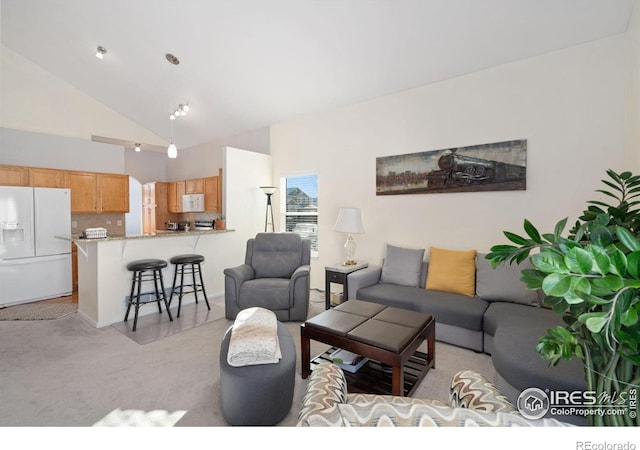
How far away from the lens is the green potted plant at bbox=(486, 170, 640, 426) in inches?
24.1

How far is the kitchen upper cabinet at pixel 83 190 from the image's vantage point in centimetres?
523

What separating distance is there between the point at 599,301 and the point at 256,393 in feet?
5.37

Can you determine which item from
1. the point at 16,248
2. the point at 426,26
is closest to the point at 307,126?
the point at 426,26

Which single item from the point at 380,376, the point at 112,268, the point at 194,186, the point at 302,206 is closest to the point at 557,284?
the point at 380,376

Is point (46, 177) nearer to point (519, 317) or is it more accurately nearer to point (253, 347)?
point (253, 347)

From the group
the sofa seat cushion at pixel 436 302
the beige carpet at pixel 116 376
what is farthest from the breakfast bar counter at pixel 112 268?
the sofa seat cushion at pixel 436 302

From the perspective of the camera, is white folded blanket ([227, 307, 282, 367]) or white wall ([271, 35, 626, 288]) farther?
white wall ([271, 35, 626, 288])

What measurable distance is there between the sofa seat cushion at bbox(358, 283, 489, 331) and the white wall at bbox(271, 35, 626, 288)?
736 mm

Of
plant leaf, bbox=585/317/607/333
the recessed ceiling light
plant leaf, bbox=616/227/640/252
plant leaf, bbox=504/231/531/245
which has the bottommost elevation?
plant leaf, bbox=585/317/607/333

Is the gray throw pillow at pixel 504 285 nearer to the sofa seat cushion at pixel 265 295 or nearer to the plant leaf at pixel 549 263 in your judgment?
the sofa seat cushion at pixel 265 295

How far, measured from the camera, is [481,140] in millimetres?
3271

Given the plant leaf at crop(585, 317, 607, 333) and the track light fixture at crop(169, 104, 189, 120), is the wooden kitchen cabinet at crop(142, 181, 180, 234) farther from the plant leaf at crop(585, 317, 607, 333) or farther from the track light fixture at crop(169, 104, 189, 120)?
the plant leaf at crop(585, 317, 607, 333)

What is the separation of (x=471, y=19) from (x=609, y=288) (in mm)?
3019

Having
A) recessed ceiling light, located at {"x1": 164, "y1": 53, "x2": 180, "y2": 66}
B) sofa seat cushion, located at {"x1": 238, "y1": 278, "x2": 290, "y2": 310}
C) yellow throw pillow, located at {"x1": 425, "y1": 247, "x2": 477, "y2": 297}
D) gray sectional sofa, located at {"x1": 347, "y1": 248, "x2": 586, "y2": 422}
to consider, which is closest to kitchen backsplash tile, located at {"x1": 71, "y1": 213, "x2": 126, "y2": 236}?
recessed ceiling light, located at {"x1": 164, "y1": 53, "x2": 180, "y2": 66}
